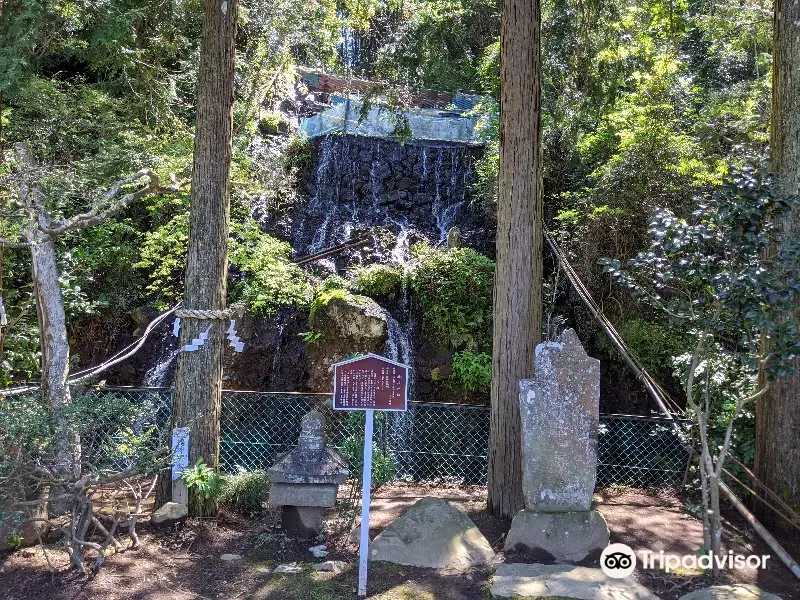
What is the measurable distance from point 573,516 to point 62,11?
10557 mm

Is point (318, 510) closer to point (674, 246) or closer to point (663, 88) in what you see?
point (674, 246)

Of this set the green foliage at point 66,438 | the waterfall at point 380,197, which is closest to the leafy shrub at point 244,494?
the green foliage at point 66,438

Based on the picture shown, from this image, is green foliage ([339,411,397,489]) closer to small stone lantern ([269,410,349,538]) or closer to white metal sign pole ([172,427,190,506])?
small stone lantern ([269,410,349,538])

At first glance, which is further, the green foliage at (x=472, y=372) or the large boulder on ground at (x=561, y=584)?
the green foliage at (x=472, y=372)

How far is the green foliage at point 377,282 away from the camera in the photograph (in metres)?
11.7

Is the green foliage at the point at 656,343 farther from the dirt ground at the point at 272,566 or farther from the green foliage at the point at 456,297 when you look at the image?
the dirt ground at the point at 272,566

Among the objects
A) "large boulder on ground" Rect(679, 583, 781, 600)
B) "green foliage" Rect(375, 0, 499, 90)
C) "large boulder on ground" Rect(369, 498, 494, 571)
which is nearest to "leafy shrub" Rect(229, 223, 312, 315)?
"green foliage" Rect(375, 0, 499, 90)

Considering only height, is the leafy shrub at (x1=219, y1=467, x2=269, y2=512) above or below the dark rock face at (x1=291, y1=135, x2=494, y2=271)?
below

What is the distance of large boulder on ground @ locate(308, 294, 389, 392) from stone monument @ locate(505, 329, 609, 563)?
5.39 m

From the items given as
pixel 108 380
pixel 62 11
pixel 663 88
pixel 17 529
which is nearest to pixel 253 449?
pixel 17 529

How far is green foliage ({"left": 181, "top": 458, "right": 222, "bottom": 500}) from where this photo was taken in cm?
619

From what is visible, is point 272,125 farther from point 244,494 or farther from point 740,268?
point 740,268

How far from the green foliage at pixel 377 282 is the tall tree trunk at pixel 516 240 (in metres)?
5.14

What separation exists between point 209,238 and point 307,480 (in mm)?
2631
